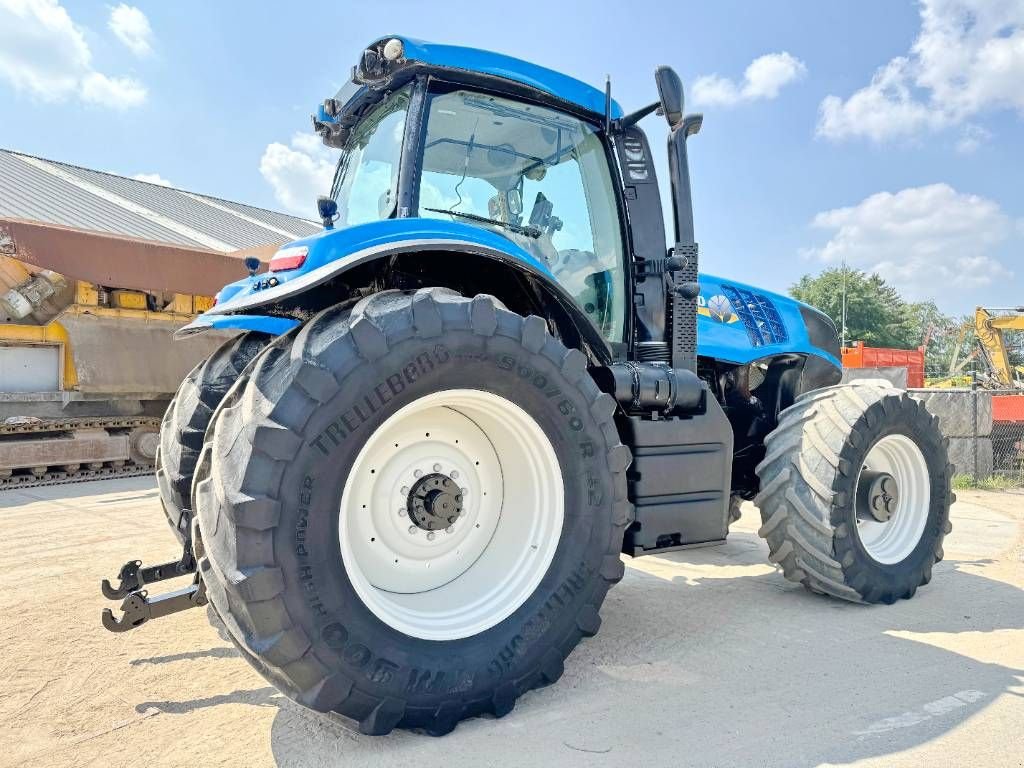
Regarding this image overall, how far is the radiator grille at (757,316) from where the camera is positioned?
459cm

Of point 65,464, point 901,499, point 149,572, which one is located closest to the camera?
point 149,572

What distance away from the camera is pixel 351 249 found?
102 inches

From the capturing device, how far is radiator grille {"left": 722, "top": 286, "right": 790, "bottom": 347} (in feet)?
15.1

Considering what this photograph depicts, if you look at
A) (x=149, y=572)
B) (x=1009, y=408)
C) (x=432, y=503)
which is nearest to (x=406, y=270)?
(x=432, y=503)

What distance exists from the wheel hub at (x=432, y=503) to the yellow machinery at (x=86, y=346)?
746cm

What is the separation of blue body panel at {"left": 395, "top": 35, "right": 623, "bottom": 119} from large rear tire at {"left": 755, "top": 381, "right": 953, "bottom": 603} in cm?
200

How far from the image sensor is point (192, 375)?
3.69m

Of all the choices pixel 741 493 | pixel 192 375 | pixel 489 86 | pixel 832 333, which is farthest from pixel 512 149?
pixel 832 333

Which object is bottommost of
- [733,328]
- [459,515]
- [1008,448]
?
[1008,448]

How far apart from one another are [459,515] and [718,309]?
2428 millimetres

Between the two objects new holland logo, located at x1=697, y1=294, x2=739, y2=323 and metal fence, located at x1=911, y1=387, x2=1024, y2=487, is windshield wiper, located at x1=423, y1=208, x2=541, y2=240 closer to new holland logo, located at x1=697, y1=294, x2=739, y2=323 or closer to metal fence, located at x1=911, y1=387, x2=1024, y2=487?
new holland logo, located at x1=697, y1=294, x2=739, y2=323

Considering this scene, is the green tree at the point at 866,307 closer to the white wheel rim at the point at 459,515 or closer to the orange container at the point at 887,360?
the orange container at the point at 887,360

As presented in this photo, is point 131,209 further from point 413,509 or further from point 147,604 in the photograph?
point 413,509

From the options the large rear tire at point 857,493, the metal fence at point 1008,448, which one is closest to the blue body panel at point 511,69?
the large rear tire at point 857,493
